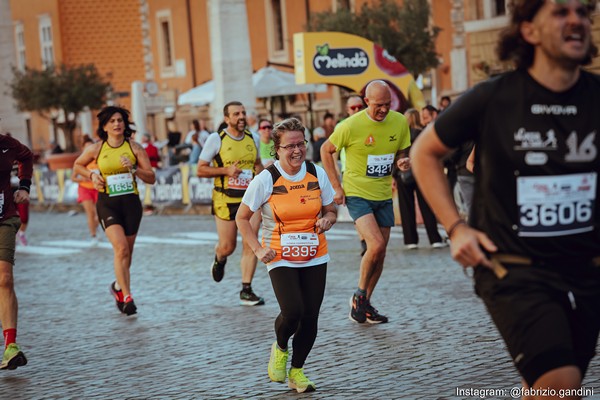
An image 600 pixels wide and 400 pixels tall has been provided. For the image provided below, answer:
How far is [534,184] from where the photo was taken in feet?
15.9

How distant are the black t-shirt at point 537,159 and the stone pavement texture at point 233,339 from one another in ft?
8.04

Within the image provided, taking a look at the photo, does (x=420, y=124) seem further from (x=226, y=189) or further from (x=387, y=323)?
(x=387, y=323)

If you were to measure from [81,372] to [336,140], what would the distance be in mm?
2931

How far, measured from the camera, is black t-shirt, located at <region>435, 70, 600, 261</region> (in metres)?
4.84

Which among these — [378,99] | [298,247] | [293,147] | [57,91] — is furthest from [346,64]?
[57,91]

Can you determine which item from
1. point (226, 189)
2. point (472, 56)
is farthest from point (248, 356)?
point (472, 56)

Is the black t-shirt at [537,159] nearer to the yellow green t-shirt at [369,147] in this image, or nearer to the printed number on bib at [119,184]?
the yellow green t-shirt at [369,147]

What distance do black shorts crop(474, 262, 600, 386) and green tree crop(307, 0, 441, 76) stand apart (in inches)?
1197

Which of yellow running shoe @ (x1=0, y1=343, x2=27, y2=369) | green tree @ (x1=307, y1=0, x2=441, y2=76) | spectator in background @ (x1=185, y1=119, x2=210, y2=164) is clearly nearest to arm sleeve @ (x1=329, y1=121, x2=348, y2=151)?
yellow running shoe @ (x1=0, y1=343, x2=27, y2=369)

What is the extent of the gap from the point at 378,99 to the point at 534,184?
5.91 meters

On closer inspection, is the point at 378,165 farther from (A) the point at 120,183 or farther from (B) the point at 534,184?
(B) the point at 534,184

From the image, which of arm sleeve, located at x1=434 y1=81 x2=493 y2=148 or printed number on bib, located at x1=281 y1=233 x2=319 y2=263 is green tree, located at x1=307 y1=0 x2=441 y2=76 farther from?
arm sleeve, located at x1=434 y1=81 x2=493 y2=148

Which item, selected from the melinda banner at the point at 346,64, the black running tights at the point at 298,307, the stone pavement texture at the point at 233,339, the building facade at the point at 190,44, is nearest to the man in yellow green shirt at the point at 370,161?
the stone pavement texture at the point at 233,339

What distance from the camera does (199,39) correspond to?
50750mm
